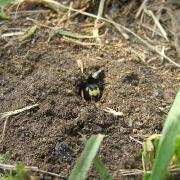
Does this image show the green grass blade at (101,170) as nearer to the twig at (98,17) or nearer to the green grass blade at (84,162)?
the green grass blade at (84,162)

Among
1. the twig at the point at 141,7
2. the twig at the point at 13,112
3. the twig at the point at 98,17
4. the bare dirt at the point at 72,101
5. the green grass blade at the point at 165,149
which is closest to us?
the green grass blade at the point at 165,149

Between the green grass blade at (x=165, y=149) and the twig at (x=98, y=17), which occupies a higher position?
the twig at (x=98, y=17)

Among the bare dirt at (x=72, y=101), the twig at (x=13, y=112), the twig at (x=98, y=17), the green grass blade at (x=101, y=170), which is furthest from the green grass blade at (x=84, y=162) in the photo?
the twig at (x=98, y=17)

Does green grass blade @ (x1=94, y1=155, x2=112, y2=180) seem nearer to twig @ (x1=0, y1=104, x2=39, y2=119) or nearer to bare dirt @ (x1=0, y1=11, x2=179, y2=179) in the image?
bare dirt @ (x1=0, y1=11, x2=179, y2=179)

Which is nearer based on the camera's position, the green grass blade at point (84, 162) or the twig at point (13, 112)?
the green grass blade at point (84, 162)

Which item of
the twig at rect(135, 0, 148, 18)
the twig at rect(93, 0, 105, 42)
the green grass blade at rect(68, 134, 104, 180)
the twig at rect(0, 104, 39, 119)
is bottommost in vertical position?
the twig at rect(0, 104, 39, 119)

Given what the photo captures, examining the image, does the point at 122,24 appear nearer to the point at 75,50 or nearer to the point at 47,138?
the point at 75,50

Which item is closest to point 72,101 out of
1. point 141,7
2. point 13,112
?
point 13,112

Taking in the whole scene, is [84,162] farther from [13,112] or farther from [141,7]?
[141,7]

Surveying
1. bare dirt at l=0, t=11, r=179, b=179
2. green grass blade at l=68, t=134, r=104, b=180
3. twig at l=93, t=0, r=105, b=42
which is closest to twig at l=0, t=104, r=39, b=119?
bare dirt at l=0, t=11, r=179, b=179
